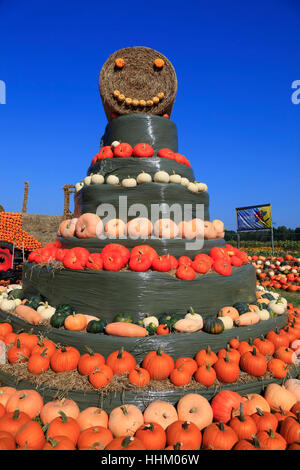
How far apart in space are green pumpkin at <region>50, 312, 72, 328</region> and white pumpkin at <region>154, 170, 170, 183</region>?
3.21 m

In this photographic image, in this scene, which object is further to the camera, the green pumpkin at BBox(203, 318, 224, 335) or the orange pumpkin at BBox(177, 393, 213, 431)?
the green pumpkin at BBox(203, 318, 224, 335)

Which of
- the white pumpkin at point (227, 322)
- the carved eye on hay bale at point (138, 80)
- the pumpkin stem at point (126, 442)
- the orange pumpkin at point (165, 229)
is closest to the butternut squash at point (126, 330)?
the white pumpkin at point (227, 322)

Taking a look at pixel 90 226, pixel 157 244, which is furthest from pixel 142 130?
pixel 157 244

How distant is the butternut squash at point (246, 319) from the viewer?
4.14 meters

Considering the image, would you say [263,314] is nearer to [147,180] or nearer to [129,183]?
[147,180]

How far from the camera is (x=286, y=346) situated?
407cm

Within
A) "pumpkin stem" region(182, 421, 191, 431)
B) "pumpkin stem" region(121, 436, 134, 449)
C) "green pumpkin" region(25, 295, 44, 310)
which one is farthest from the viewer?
"green pumpkin" region(25, 295, 44, 310)

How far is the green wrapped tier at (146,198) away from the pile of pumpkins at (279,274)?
841 centimetres

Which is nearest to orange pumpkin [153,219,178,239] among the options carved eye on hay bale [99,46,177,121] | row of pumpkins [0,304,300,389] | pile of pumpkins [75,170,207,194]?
pile of pumpkins [75,170,207,194]

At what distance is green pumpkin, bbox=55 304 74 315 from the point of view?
4186mm

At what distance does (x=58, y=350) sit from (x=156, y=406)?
4.69 ft

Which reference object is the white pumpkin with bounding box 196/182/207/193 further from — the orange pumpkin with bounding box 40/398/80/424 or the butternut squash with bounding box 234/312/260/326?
the orange pumpkin with bounding box 40/398/80/424

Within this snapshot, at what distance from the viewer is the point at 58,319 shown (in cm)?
396
